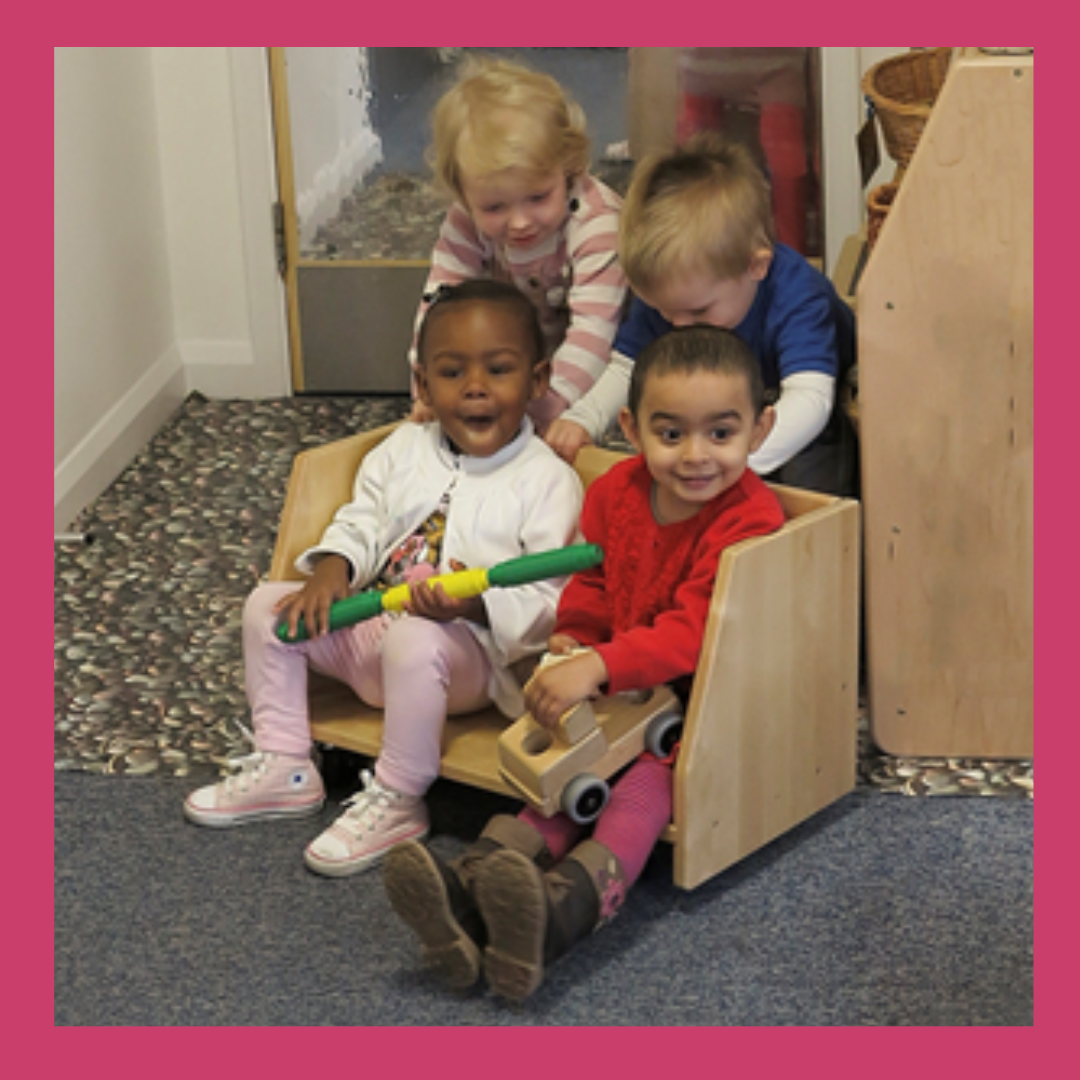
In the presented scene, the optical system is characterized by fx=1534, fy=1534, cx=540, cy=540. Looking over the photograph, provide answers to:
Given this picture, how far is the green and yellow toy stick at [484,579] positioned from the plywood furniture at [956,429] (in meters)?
0.37

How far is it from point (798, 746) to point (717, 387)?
40 cm

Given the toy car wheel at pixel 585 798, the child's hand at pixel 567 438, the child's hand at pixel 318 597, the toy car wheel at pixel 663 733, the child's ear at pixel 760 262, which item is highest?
the child's ear at pixel 760 262

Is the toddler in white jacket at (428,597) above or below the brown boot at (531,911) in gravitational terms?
above

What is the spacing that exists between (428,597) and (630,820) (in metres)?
0.32

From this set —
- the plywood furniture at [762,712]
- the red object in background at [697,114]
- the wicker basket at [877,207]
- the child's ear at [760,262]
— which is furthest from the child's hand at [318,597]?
the red object in background at [697,114]

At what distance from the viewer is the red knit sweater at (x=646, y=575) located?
1490 mm

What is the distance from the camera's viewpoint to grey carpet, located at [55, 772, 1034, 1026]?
4.58ft

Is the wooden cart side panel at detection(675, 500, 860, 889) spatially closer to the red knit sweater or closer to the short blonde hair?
the red knit sweater

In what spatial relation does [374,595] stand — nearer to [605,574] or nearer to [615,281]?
[605,574]

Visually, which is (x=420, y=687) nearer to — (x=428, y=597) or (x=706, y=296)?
(x=428, y=597)

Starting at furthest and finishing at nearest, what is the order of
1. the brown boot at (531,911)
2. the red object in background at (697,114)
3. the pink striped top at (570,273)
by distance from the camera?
the red object in background at (697,114) < the pink striped top at (570,273) < the brown boot at (531,911)

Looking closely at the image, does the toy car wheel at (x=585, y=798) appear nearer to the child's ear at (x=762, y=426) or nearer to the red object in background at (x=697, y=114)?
the child's ear at (x=762, y=426)

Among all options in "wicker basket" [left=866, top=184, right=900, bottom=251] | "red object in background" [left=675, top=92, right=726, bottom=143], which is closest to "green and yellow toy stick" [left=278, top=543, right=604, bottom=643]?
"wicker basket" [left=866, top=184, right=900, bottom=251]

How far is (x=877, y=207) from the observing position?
75.3 inches
